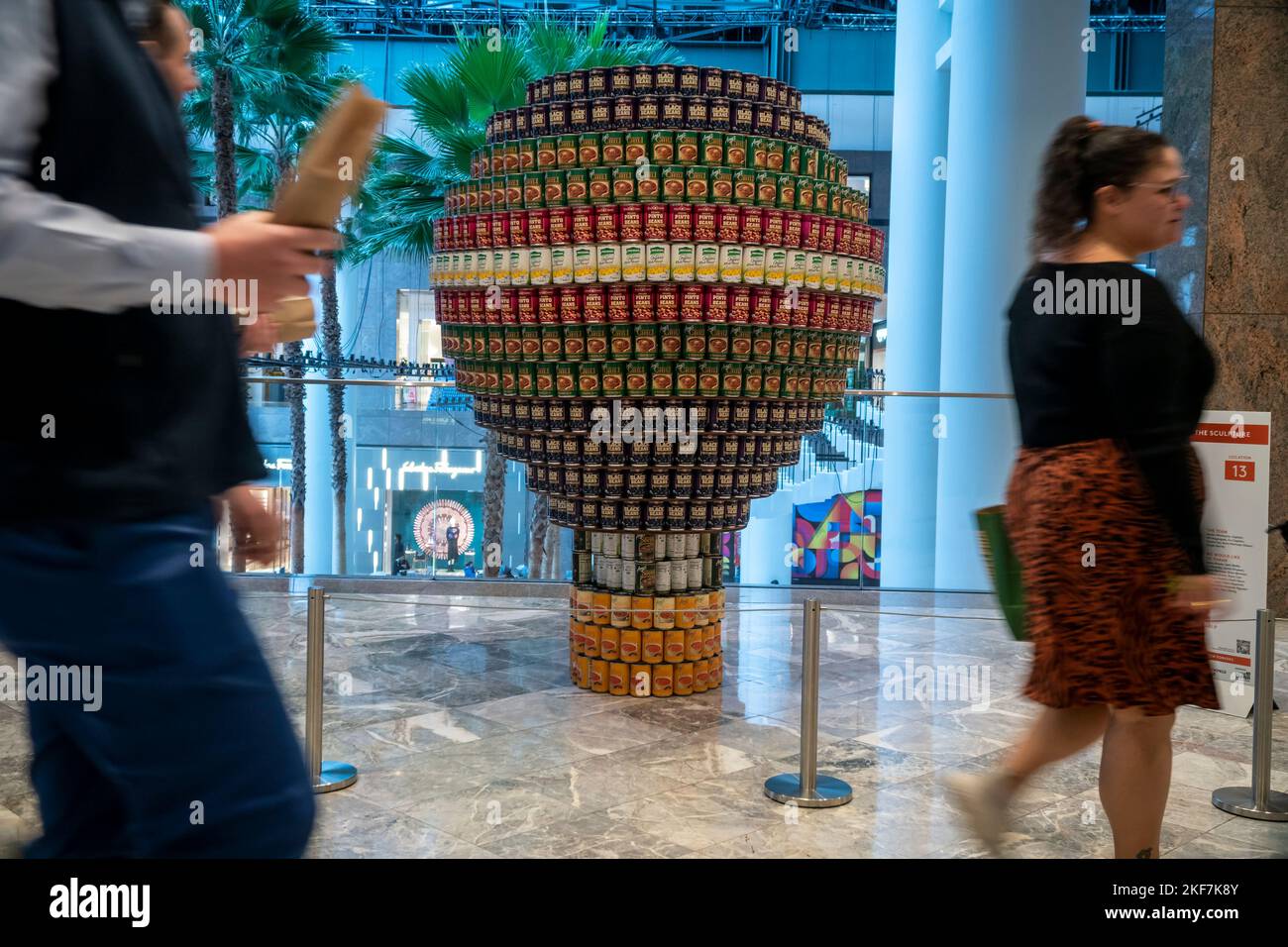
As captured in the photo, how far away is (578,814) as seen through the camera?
3.74 m

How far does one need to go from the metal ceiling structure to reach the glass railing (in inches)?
494

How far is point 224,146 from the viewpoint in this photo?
49.2 ft

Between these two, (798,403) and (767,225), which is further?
(798,403)

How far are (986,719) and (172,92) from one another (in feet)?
14.0

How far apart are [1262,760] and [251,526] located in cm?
354

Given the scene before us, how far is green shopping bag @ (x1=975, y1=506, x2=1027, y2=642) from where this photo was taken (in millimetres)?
2707

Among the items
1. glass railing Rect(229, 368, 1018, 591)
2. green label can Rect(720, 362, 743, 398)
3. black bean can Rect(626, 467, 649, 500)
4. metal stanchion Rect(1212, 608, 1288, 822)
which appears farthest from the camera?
glass railing Rect(229, 368, 1018, 591)

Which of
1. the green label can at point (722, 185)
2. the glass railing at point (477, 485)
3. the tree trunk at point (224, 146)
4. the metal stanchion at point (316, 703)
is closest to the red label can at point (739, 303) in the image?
the green label can at point (722, 185)

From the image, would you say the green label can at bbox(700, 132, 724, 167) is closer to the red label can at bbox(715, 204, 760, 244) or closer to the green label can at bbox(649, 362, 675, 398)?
the red label can at bbox(715, 204, 760, 244)

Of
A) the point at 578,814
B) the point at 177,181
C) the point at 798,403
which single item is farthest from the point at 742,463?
the point at 177,181

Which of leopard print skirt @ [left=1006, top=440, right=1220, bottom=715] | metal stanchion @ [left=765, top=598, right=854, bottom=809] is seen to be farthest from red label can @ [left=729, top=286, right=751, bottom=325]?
leopard print skirt @ [left=1006, top=440, right=1220, bottom=715]

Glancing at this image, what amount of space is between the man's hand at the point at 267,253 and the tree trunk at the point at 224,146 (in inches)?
551
